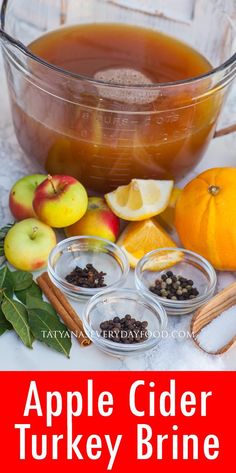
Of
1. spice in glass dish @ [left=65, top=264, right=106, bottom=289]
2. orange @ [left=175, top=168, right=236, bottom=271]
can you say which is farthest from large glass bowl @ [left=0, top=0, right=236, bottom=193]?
spice in glass dish @ [left=65, top=264, right=106, bottom=289]

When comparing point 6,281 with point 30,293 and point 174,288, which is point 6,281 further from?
point 174,288

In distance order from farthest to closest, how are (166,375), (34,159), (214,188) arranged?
(34,159)
(214,188)
(166,375)

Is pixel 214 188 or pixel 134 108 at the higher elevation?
pixel 134 108

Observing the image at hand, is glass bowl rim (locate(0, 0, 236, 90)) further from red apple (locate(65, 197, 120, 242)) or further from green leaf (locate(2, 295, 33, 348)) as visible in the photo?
green leaf (locate(2, 295, 33, 348))

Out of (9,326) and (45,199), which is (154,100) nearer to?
(45,199)

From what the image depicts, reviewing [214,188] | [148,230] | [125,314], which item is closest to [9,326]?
[125,314]

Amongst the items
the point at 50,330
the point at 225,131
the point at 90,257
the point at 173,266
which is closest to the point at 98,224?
the point at 90,257
